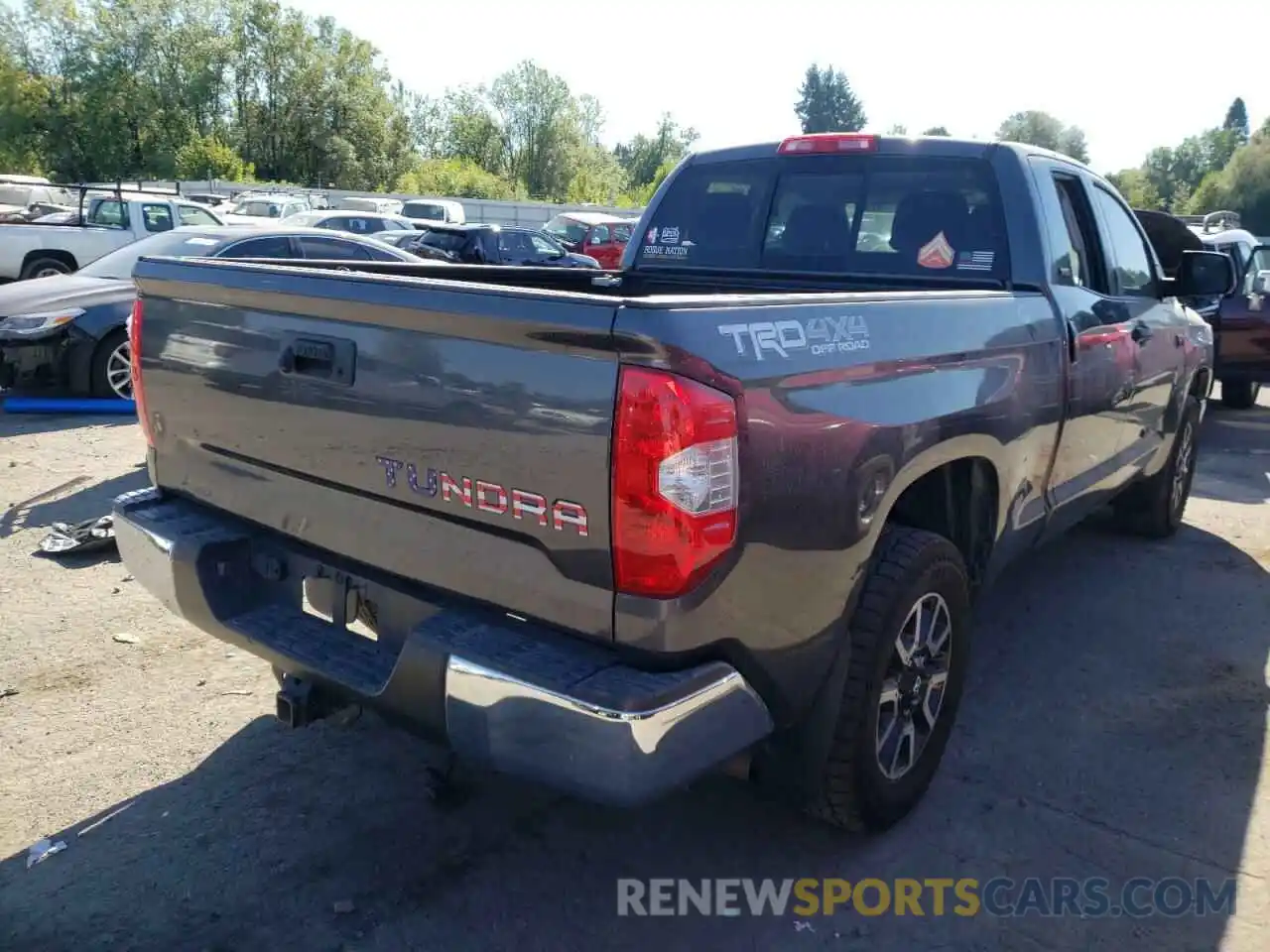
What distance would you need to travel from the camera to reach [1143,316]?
15.3 ft

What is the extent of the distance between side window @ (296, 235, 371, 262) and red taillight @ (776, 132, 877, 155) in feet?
20.3

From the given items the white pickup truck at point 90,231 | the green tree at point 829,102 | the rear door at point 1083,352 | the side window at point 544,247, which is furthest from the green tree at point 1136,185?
the rear door at point 1083,352

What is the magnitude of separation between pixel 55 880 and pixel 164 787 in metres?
0.49

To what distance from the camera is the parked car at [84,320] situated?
882 cm

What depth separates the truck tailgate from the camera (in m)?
2.17

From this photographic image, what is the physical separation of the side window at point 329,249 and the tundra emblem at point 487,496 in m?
7.65

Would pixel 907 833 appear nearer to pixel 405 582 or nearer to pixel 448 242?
pixel 405 582

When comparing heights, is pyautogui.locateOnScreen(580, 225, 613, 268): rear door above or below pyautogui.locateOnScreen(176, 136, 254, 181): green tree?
below

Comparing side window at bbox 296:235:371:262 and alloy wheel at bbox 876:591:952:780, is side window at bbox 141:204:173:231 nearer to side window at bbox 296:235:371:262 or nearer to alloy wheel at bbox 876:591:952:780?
side window at bbox 296:235:371:262

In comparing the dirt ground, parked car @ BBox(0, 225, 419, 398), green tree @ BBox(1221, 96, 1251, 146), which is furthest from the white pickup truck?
green tree @ BBox(1221, 96, 1251, 146)

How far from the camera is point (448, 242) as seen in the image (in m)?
17.5

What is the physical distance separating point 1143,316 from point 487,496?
3574mm

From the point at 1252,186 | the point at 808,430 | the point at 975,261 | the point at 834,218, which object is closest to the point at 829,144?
A: the point at 834,218

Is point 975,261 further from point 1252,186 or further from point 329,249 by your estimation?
point 1252,186
